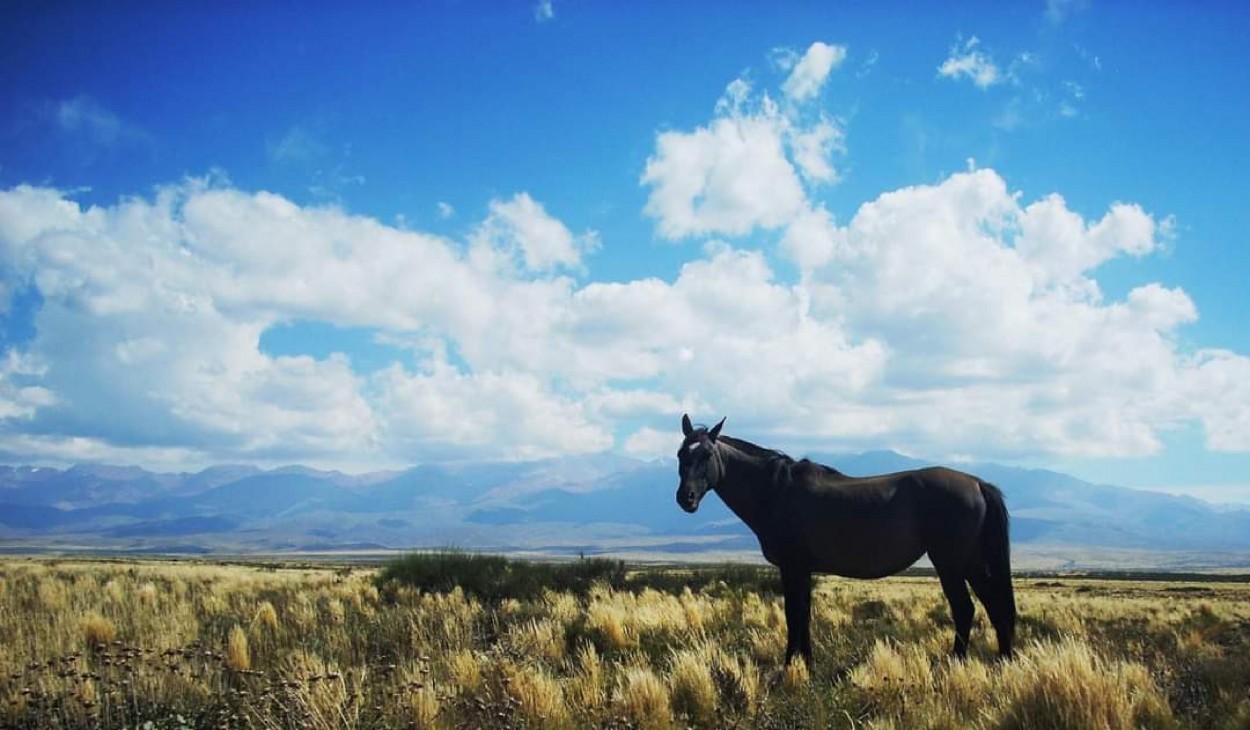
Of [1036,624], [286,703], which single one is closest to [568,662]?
[286,703]

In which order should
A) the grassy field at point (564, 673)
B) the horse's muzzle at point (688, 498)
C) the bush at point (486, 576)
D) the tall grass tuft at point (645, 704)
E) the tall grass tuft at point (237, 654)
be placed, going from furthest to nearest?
1. the bush at point (486, 576)
2. the horse's muzzle at point (688, 498)
3. the tall grass tuft at point (237, 654)
4. the tall grass tuft at point (645, 704)
5. the grassy field at point (564, 673)

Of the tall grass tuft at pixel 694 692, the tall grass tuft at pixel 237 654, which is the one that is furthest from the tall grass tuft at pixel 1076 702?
the tall grass tuft at pixel 237 654

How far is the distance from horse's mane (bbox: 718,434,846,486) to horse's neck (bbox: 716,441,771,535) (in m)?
0.12

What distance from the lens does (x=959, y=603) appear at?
955cm

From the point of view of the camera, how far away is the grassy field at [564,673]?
598cm

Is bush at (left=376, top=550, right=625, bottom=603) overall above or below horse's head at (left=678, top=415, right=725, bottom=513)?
below

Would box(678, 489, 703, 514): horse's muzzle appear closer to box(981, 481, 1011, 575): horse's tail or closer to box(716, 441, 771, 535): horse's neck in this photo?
box(716, 441, 771, 535): horse's neck

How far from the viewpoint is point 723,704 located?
6.78 m

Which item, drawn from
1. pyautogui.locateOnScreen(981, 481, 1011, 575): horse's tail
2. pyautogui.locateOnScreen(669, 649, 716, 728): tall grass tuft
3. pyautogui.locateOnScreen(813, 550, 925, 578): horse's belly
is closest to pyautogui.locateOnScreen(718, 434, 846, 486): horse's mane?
pyautogui.locateOnScreen(813, 550, 925, 578): horse's belly

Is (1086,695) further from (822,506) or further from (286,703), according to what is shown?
(286,703)

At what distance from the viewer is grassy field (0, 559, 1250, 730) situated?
598 cm

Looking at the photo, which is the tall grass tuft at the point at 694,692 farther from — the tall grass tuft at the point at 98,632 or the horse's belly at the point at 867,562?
the tall grass tuft at the point at 98,632

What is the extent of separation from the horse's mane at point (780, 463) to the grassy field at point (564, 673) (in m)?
2.23

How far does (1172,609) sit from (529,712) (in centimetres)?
2539
